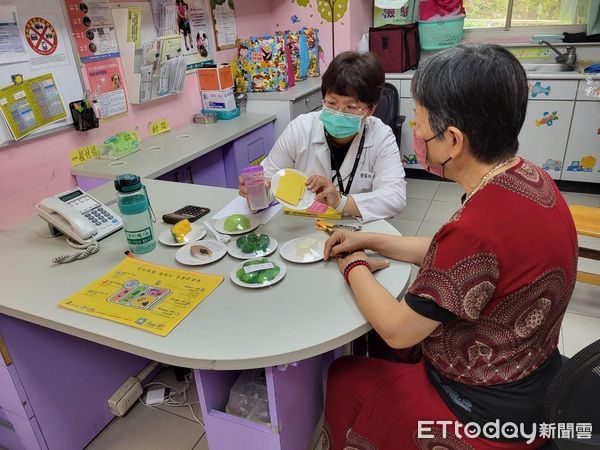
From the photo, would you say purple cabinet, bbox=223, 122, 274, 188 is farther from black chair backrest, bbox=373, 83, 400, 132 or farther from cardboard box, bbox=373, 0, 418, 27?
cardboard box, bbox=373, 0, 418, 27

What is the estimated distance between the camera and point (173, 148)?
2490 millimetres

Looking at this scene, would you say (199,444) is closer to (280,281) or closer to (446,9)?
(280,281)

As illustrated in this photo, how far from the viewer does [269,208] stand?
1.63 meters

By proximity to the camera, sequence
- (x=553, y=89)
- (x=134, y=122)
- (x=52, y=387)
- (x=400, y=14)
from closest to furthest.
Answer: (x=52, y=387), (x=134, y=122), (x=553, y=89), (x=400, y=14)

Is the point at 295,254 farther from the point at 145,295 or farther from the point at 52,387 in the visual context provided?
the point at 52,387

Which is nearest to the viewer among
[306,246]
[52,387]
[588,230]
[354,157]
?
[306,246]

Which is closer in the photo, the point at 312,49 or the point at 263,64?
the point at 263,64

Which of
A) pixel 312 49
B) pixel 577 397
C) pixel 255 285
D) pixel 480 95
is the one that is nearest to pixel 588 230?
pixel 577 397

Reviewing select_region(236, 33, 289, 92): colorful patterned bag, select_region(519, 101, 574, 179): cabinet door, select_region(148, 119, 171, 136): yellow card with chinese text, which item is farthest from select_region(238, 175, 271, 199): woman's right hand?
select_region(519, 101, 574, 179): cabinet door

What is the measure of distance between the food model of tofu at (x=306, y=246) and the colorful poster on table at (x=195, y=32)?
80.8 inches

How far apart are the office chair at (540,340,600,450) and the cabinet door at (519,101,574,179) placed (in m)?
2.92

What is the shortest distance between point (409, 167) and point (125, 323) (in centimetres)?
348

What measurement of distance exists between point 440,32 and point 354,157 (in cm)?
269

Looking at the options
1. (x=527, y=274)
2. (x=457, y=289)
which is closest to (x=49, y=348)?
(x=457, y=289)
